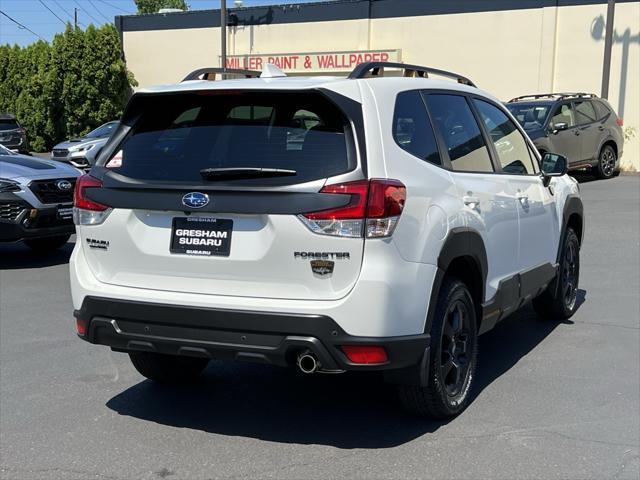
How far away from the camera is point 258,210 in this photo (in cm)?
377

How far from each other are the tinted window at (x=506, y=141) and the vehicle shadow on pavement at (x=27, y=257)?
6100 mm

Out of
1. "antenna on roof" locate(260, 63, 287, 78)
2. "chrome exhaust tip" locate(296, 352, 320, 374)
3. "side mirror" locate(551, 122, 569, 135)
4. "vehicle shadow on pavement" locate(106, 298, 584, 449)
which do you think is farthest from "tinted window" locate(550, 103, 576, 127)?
"chrome exhaust tip" locate(296, 352, 320, 374)

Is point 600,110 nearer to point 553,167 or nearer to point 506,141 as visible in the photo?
point 553,167

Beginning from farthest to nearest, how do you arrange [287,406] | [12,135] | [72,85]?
[72,85], [12,135], [287,406]

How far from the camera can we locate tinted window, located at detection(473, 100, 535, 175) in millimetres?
5355

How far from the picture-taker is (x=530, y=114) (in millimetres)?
16344

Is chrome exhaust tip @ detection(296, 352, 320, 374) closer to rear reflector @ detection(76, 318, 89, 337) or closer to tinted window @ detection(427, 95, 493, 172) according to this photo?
rear reflector @ detection(76, 318, 89, 337)

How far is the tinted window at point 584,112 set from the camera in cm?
1691

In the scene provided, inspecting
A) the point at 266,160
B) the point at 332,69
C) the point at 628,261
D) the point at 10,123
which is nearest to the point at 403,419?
the point at 266,160

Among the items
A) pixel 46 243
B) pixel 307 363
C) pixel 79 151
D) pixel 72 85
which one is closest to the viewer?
pixel 307 363

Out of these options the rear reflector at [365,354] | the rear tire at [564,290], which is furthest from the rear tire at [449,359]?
the rear tire at [564,290]

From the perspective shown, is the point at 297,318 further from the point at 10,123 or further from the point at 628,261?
the point at 10,123

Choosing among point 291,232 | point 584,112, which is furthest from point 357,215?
point 584,112

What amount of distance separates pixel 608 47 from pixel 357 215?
19.2 m
